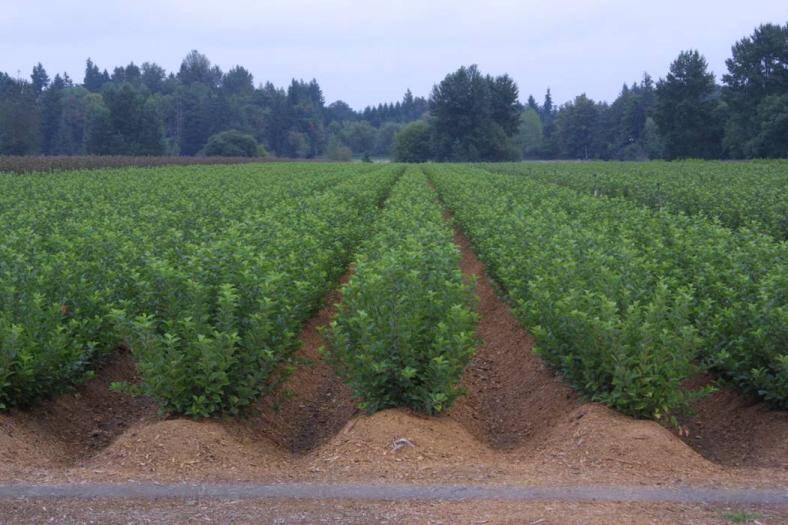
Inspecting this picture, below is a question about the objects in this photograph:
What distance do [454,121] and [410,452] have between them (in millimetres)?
97596

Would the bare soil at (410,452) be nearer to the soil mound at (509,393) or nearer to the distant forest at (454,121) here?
the soil mound at (509,393)

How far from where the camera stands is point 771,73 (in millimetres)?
72625

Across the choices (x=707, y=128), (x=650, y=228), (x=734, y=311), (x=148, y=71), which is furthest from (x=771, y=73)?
(x=148, y=71)

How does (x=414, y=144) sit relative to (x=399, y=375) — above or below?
above

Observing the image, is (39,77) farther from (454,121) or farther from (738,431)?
(738,431)

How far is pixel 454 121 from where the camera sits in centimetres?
10162


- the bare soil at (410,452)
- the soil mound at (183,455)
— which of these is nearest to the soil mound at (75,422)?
the bare soil at (410,452)

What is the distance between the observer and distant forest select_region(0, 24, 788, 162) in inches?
2872

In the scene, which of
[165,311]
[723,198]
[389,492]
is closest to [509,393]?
[165,311]

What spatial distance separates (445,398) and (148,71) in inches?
6684

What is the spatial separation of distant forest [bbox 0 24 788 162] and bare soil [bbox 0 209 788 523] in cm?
6300

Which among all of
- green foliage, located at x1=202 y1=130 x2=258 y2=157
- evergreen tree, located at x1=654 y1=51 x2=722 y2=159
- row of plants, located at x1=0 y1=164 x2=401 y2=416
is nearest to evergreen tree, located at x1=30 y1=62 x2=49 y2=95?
green foliage, located at x1=202 y1=130 x2=258 y2=157

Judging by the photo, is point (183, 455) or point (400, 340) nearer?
point (183, 455)

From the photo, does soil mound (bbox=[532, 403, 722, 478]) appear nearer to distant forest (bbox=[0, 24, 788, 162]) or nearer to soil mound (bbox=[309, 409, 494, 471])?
soil mound (bbox=[309, 409, 494, 471])
